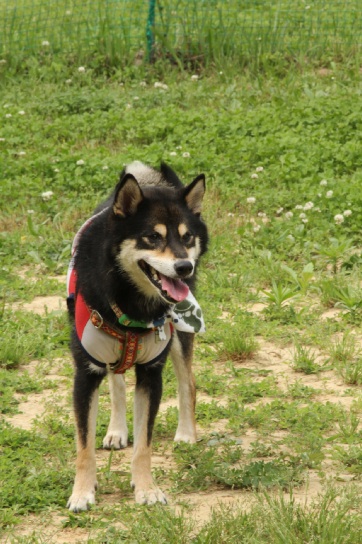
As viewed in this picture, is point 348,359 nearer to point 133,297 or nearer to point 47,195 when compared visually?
point 133,297

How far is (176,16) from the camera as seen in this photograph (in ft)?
36.6

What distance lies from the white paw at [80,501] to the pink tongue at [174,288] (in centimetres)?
96

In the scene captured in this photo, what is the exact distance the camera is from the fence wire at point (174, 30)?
1105 cm

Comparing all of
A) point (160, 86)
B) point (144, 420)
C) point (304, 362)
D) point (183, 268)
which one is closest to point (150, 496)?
point (144, 420)

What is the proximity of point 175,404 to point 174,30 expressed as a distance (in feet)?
21.7

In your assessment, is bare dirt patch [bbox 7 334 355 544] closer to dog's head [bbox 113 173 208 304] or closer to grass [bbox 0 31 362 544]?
grass [bbox 0 31 362 544]

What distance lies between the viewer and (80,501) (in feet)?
14.0

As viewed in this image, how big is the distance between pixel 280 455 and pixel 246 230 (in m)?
3.34

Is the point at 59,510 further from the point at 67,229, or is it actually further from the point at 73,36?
the point at 73,36

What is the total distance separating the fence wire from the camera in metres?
11.0

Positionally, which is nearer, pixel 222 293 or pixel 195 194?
pixel 195 194

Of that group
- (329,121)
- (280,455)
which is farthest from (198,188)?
(329,121)

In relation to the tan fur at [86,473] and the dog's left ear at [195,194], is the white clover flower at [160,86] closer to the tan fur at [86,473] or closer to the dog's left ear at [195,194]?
the dog's left ear at [195,194]

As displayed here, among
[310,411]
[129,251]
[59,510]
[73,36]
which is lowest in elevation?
[73,36]
